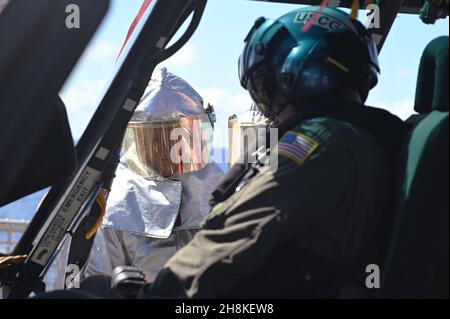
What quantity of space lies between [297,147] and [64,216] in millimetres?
1473

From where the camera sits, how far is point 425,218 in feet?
5.99

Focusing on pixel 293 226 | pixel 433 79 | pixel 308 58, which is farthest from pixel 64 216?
pixel 433 79

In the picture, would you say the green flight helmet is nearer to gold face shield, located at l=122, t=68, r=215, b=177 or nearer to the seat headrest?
the seat headrest

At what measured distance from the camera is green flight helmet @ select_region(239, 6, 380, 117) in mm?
2133

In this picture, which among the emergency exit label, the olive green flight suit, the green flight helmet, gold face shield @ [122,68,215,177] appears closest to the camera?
the olive green flight suit

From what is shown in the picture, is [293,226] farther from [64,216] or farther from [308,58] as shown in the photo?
[64,216]

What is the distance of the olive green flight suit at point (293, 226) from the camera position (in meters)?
1.83

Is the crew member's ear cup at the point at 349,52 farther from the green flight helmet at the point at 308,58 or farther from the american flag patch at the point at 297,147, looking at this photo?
the american flag patch at the point at 297,147

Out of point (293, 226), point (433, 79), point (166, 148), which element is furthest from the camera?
point (166, 148)

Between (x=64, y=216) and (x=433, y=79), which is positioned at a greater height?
(x=433, y=79)

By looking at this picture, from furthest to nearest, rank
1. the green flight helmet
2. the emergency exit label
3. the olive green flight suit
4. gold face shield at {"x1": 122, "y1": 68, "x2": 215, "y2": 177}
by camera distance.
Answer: gold face shield at {"x1": 122, "y1": 68, "x2": 215, "y2": 177}
the emergency exit label
the green flight helmet
the olive green flight suit

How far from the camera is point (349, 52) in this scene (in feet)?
7.07

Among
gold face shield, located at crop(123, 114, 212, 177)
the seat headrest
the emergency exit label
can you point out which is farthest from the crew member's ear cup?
gold face shield, located at crop(123, 114, 212, 177)

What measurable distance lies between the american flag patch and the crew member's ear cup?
11.7 inches
